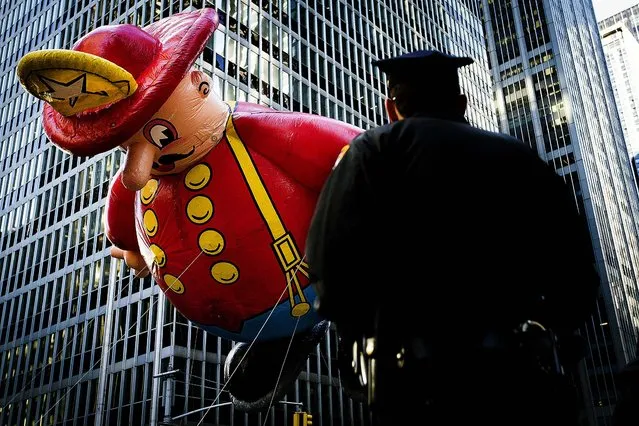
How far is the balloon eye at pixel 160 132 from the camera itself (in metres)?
6.50

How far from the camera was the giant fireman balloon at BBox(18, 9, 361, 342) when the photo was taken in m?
6.13

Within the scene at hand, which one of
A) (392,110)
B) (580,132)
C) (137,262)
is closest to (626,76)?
(580,132)

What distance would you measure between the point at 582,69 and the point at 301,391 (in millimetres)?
59653

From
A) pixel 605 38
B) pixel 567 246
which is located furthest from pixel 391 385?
pixel 605 38

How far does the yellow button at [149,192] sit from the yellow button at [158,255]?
0.50 metres

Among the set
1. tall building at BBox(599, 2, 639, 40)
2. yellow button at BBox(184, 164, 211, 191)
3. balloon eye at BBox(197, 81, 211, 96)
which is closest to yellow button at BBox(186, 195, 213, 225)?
yellow button at BBox(184, 164, 211, 191)

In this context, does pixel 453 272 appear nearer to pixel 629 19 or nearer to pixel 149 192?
pixel 149 192

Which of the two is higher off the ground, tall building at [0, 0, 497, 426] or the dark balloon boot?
tall building at [0, 0, 497, 426]

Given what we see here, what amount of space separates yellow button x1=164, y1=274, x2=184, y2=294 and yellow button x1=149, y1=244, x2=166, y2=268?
15cm

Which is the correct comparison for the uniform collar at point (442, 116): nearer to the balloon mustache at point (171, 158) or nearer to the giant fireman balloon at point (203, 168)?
the giant fireman balloon at point (203, 168)

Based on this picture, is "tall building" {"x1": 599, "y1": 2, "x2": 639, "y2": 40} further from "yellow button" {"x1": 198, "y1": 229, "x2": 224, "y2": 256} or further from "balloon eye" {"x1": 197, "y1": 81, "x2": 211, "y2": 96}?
"yellow button" {"x1": 198, "y1": 229, "x2": 224, "y2": 256}

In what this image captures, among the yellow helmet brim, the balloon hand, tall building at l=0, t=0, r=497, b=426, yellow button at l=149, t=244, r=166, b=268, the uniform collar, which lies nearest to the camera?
the uniform collar

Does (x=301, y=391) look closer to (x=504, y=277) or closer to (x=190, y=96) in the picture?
(x=190, y=96)

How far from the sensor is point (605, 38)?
140 metres
